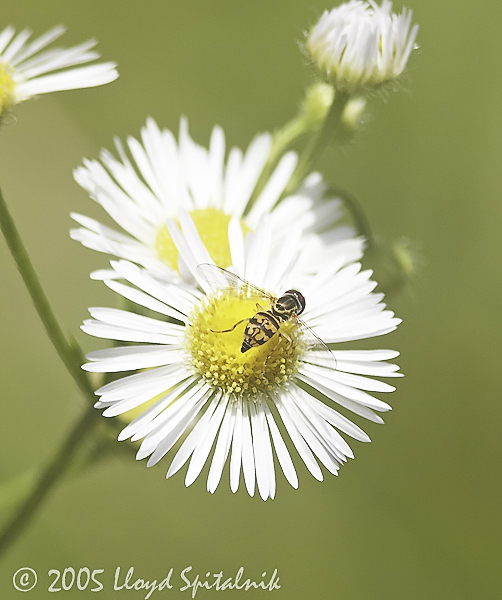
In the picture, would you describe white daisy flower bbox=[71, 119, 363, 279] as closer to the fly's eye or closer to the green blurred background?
the fly's eye

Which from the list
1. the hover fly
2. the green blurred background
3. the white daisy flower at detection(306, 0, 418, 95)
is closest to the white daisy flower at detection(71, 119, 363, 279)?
the hover fly

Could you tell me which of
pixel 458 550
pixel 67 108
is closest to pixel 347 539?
pixel 458 550

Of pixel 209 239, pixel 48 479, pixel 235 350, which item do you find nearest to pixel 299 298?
pixel 235 350

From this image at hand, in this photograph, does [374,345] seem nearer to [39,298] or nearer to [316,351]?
[316,351]

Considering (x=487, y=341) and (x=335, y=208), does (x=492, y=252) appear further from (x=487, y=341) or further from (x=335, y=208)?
(x=335, y=208)

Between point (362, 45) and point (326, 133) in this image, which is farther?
point (326, 133)

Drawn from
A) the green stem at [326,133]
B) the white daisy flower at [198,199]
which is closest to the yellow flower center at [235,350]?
the white daisy flower at [198,199]

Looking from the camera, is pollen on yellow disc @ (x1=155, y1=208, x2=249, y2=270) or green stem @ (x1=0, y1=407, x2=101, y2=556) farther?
pollen on yellow disc @ (x1=155, y1=208, x2=249, y2=270)

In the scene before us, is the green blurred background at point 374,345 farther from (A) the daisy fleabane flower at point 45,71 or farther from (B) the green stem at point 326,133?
(A) the daisy fleabane flower at point 45,71
